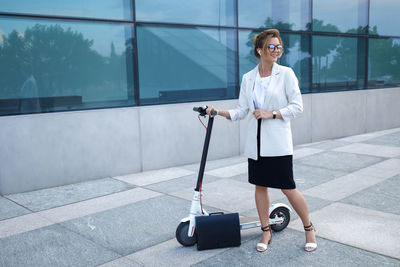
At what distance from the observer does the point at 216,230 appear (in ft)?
12.0

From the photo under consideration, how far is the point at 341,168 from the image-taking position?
670 centimetres

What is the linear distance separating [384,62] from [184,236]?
9.75m

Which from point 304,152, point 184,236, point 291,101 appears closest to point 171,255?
point 184,236

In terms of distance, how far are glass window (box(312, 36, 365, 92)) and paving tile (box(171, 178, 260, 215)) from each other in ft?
15.3

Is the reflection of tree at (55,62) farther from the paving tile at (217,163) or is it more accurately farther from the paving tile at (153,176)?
the paving tile at (217,163)

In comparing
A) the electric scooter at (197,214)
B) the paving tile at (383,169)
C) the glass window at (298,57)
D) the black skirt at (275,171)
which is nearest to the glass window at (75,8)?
the glass window at (298,57)

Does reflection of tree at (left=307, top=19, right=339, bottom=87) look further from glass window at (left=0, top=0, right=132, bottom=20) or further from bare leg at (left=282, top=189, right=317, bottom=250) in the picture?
bare leg at (left=282, top=189, right=317, bottom=250)

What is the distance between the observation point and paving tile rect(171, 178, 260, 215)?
4.93m

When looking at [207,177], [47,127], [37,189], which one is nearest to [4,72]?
[47,127]

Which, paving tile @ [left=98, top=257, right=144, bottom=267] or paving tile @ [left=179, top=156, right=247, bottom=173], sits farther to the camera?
paving tile @ [left=179, top=156, right=247, bottom=173]

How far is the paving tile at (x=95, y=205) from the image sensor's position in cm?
475

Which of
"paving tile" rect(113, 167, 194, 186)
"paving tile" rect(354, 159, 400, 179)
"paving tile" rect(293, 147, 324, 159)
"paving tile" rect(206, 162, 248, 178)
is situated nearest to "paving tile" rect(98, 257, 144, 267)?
"paving tile" rect(113, 167, 194, 186)

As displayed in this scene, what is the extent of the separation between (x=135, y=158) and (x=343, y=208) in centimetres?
347

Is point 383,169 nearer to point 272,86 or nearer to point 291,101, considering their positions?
point 291,101
